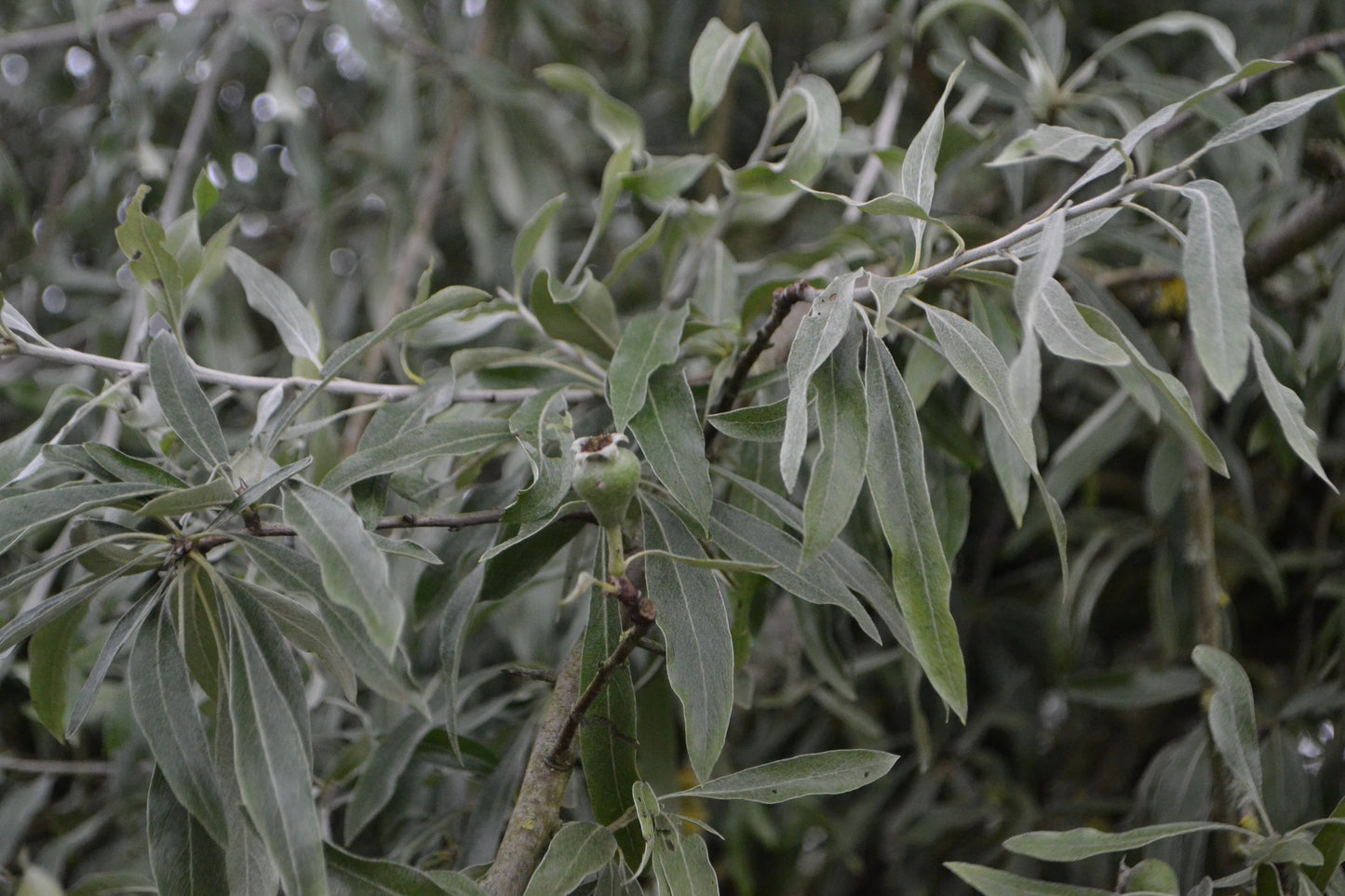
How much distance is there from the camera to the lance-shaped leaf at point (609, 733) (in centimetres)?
59

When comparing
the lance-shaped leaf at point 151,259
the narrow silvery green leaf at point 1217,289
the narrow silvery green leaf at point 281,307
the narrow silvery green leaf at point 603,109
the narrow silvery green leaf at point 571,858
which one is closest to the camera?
the narrow silvery green leaf at point 1217,289

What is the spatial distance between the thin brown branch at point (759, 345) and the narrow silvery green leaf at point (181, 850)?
0.39 m

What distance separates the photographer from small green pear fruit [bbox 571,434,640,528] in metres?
0.49

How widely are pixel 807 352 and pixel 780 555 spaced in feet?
0.49

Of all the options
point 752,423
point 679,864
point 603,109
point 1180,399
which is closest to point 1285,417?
point 1180,399

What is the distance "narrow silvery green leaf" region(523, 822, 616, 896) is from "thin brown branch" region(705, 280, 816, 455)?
26cm

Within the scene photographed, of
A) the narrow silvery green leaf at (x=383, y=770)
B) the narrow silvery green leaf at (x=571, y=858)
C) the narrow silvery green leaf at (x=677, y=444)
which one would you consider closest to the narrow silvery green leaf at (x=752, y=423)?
the narrow silvery green leaf at (x=677, y=444)

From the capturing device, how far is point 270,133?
4.72ft

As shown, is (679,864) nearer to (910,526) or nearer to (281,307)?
(910,526)

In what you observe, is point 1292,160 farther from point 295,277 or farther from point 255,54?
point 255,54

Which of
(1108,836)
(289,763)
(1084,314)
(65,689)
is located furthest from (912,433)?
(65,689)

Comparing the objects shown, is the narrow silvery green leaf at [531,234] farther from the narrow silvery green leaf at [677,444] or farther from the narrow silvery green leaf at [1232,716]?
the narrow silvery green leaf at [1232,716]

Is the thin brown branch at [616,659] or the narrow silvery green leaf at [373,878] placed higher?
the thin brown branch at [616,659]

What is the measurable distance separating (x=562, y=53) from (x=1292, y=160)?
3.36 ft
